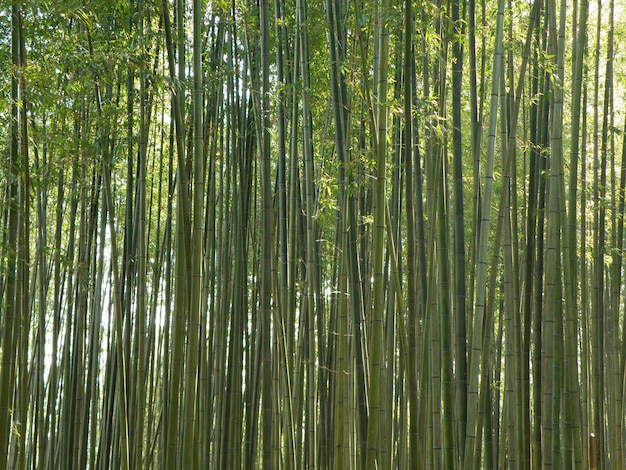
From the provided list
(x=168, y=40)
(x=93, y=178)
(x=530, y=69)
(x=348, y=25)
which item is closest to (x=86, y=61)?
(x=168, y=40)

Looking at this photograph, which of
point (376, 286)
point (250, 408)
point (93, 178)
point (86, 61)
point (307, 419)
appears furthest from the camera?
point (93, 178)

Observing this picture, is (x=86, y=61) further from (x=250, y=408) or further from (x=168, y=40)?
(x=250, y=408)

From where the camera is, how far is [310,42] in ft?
15.5

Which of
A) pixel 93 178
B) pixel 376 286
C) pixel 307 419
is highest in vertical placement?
pixel 93 178

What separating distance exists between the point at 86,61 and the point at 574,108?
92.7 inches

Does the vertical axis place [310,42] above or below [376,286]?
above

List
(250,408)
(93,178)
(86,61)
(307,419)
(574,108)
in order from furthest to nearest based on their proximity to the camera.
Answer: (93,178)
(250,408)
(307,419)
(86,61)
(574,108)

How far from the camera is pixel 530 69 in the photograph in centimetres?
479

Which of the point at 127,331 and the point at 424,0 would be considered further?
the point at 127,331

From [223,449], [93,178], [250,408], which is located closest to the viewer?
[223,449]

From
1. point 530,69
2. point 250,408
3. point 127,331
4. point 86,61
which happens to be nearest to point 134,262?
point 127,331

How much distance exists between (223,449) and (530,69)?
10.2 ft

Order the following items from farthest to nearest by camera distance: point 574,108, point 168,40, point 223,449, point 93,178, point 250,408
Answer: point 93,178
point 250,408
point 223,449
point 574,108
point 168,40

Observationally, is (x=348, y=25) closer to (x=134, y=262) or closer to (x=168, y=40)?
(x=168, y=40)
